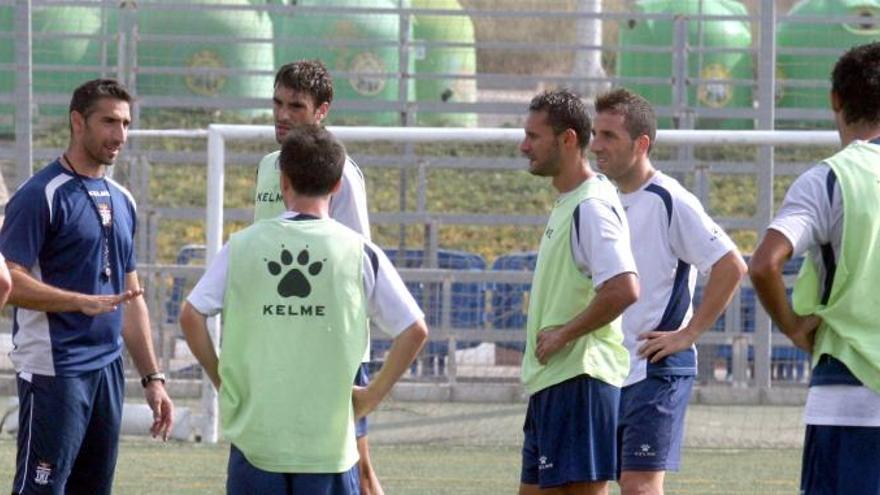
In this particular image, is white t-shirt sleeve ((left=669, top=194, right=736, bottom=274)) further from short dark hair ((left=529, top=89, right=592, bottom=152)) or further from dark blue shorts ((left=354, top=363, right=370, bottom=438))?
dark blue shorts ((left=354, top=363, right=370, bottom=438))

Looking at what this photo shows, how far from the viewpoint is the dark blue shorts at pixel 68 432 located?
6234 mm

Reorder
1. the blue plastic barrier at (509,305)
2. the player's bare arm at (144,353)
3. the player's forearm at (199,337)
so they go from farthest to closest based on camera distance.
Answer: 1. the blue plastic barrier at (509,305)
2. the player's bare arm at (144,353)
3. the player's forearm at (199,337)

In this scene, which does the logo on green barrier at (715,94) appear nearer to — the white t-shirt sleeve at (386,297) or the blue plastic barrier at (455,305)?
the blue plastic barrier at (455,305)

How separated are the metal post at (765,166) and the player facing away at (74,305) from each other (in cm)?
677

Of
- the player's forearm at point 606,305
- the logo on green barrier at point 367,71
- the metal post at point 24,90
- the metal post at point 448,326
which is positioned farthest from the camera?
the logo on green barrier at point 367,71

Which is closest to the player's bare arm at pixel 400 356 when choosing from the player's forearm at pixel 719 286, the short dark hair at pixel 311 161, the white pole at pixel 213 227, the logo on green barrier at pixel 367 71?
the short dark hair at pixel 311 161

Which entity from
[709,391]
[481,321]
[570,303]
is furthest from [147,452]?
[570,303]

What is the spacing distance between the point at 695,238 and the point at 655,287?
0.82 feet

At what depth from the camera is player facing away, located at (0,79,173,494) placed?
623 cm

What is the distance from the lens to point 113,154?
6496 millimetres

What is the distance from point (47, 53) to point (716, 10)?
7467 millimetres

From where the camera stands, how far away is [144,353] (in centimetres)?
668

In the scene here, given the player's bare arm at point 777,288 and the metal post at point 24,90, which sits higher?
the metal post at point 24,90

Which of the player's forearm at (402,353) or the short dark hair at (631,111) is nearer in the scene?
the player's forearm at (402,353)
